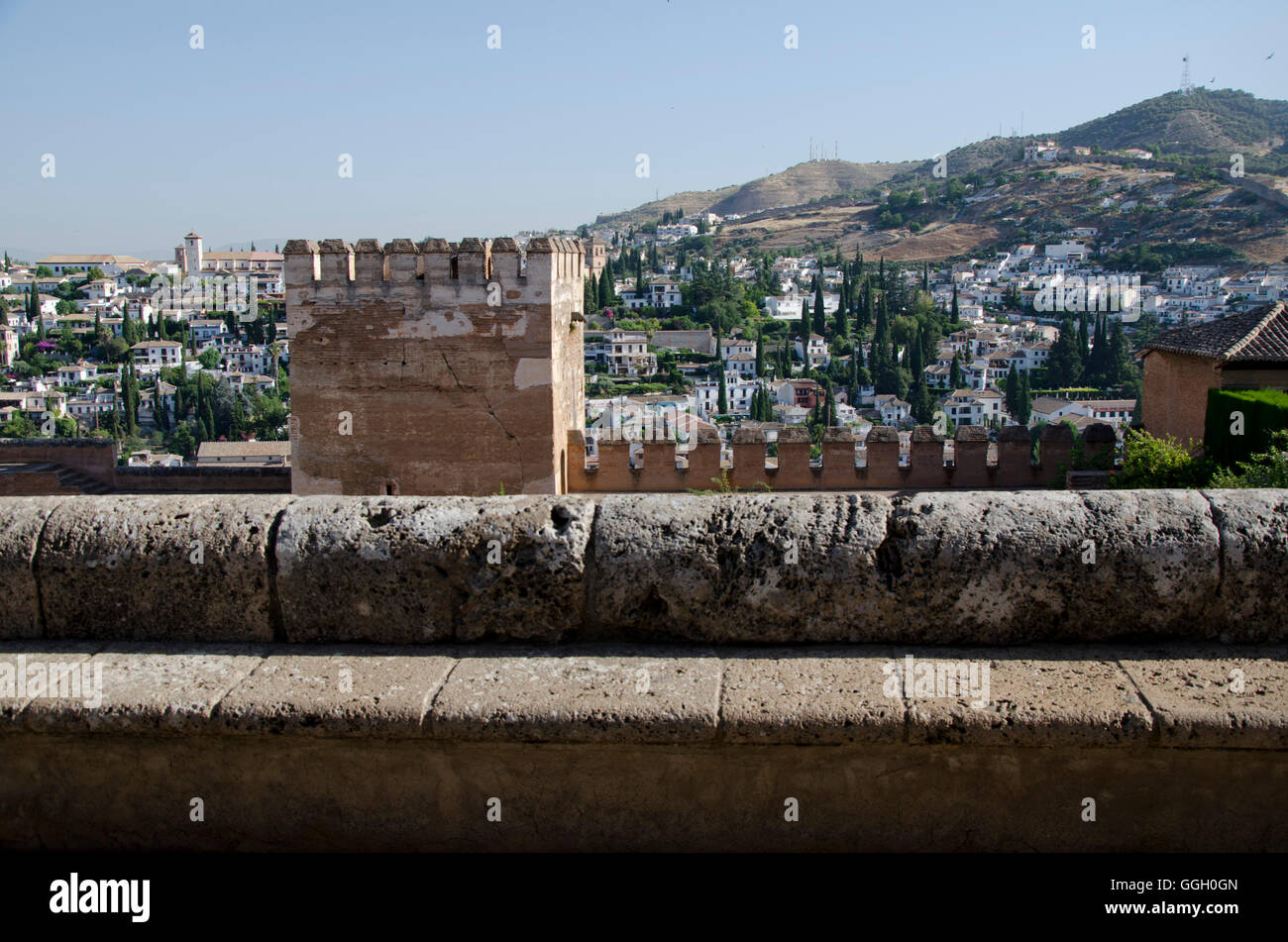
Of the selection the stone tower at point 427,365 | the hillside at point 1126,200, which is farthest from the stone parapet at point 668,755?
the hillside at point 1126,200

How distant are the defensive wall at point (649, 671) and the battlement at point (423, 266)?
7.72 metres

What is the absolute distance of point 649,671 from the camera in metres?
2.21

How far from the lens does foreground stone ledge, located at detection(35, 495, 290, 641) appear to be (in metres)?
2.37

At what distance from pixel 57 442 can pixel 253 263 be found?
415ft

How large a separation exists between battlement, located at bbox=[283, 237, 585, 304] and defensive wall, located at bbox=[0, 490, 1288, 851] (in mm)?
7722

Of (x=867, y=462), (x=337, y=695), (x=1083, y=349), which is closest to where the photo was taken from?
(x=337, y=695)

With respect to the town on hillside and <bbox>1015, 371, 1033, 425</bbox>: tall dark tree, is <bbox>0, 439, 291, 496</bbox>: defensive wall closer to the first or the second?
the town on hillside

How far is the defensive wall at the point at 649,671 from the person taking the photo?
204 centimetres

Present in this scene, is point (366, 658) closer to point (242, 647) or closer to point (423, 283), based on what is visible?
point (242, 647)

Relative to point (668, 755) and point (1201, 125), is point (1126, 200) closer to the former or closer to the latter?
point (1201, 125)

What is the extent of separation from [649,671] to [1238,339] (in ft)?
38.6

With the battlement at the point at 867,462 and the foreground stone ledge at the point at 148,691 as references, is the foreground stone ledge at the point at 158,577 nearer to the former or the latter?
the foreground stone ledge at the point at 148,691

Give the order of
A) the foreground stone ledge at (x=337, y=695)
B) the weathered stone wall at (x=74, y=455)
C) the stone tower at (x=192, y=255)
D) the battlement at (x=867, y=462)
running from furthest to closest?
the stone tower at (x=192, y=255), the weathered stone wall at (x=74, y=455), the battlement at (x=867, y=462), the foreground stone ledge at (x=337, y=695)

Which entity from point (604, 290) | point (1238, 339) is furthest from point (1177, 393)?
point (604, 290)
